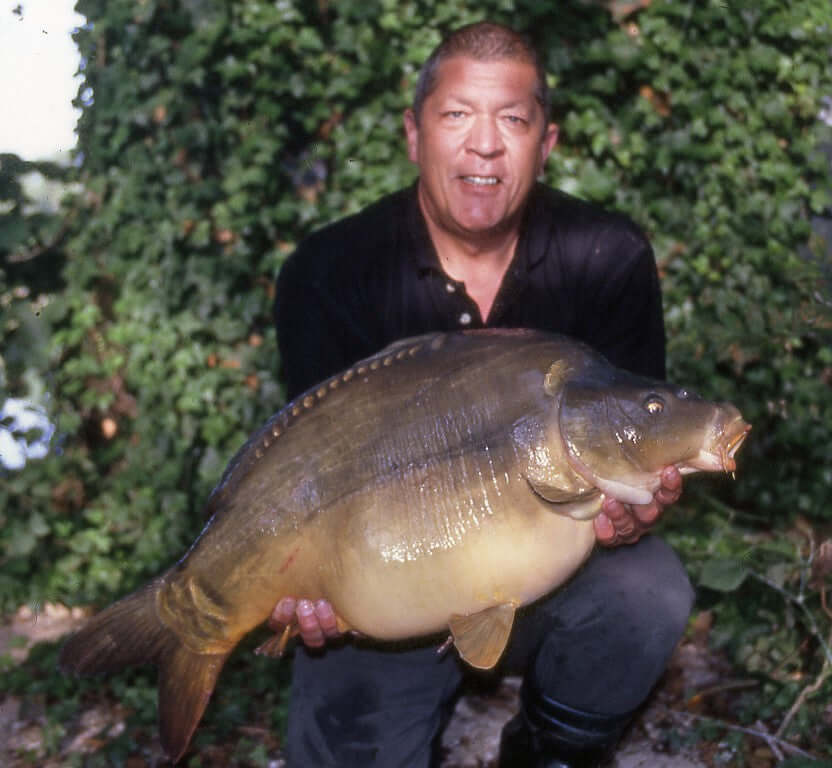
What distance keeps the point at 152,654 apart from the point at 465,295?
1074mm

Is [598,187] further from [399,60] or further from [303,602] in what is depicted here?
[303,602]

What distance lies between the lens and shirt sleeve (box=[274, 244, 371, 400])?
2409 millimetres

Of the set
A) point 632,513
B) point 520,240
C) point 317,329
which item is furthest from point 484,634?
point 520,240

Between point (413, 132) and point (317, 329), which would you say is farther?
point (413, 132)

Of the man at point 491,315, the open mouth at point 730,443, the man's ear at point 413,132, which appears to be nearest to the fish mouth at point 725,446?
the open mouth at point 730,443

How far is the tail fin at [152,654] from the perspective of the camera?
191cm

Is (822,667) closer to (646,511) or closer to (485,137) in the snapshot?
(646,511)

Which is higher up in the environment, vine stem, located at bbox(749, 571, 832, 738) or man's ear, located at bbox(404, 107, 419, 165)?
man's ear, located at bbox(404, 107, 419, 165)

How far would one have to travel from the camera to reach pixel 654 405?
5.79 ft

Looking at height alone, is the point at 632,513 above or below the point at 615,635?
above

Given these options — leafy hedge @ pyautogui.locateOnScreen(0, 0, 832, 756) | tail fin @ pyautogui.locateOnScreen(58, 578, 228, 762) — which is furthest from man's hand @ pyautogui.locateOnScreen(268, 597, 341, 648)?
leafy hedge @ pyautogui.locateOnScreen(0, 0, 832, 756)

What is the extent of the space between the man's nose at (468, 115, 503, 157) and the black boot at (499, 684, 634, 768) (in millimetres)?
1265

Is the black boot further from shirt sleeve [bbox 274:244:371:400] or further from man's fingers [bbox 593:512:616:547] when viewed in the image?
shirt sleeve [bbox 274:244:371:400]

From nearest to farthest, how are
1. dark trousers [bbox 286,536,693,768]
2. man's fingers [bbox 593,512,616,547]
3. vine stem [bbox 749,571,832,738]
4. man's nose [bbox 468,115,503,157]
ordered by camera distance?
man's fingers [bbox 593,512,616,547] < dark trousers [bbox 286,536,693,768] < man's nose [bbox 468,115,503,157] < vine stem [bbox 749,571,832,738]
